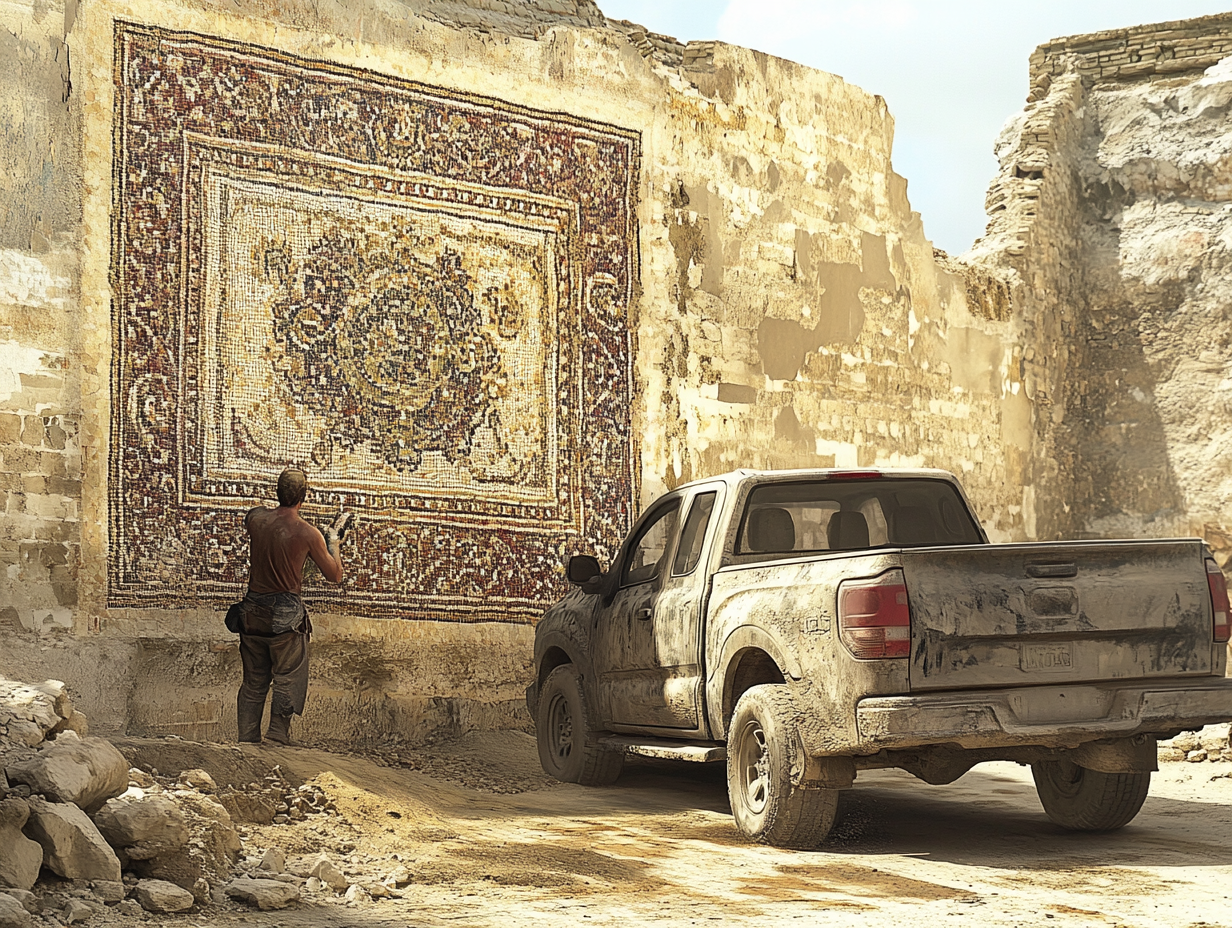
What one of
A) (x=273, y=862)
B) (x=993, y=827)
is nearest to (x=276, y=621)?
(x=273, y=862)

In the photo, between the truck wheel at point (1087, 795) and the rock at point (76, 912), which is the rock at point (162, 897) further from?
the truck wheel at point (1087, 795)

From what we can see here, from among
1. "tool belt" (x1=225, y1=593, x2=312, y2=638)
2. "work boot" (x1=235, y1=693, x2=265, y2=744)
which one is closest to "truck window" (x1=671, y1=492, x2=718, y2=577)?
"tool belt" (x1=225, y1=593, x2=312, y2=638)

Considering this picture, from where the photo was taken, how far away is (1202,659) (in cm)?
597

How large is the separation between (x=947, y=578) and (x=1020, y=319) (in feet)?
31.4

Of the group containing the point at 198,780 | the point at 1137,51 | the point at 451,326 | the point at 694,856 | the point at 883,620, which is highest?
the point at 1137,51

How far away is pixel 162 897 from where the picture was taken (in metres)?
4.60

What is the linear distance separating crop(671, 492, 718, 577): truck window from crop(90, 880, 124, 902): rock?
11.5 ft

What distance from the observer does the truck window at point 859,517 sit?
7.32 m

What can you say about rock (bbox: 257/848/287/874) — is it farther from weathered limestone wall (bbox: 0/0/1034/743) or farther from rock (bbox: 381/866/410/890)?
→ weathered limestone wall (bbox: 0/0/1034/743)

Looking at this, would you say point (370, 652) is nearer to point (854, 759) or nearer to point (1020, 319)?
point (854, 759)

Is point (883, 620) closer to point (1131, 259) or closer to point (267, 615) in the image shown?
point (267, 615)

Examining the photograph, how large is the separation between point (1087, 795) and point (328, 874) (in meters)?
3.56

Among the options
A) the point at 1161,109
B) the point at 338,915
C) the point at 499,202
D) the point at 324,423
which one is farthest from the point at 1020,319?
the point at 338,915

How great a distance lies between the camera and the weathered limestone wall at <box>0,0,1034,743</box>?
28.4ft
